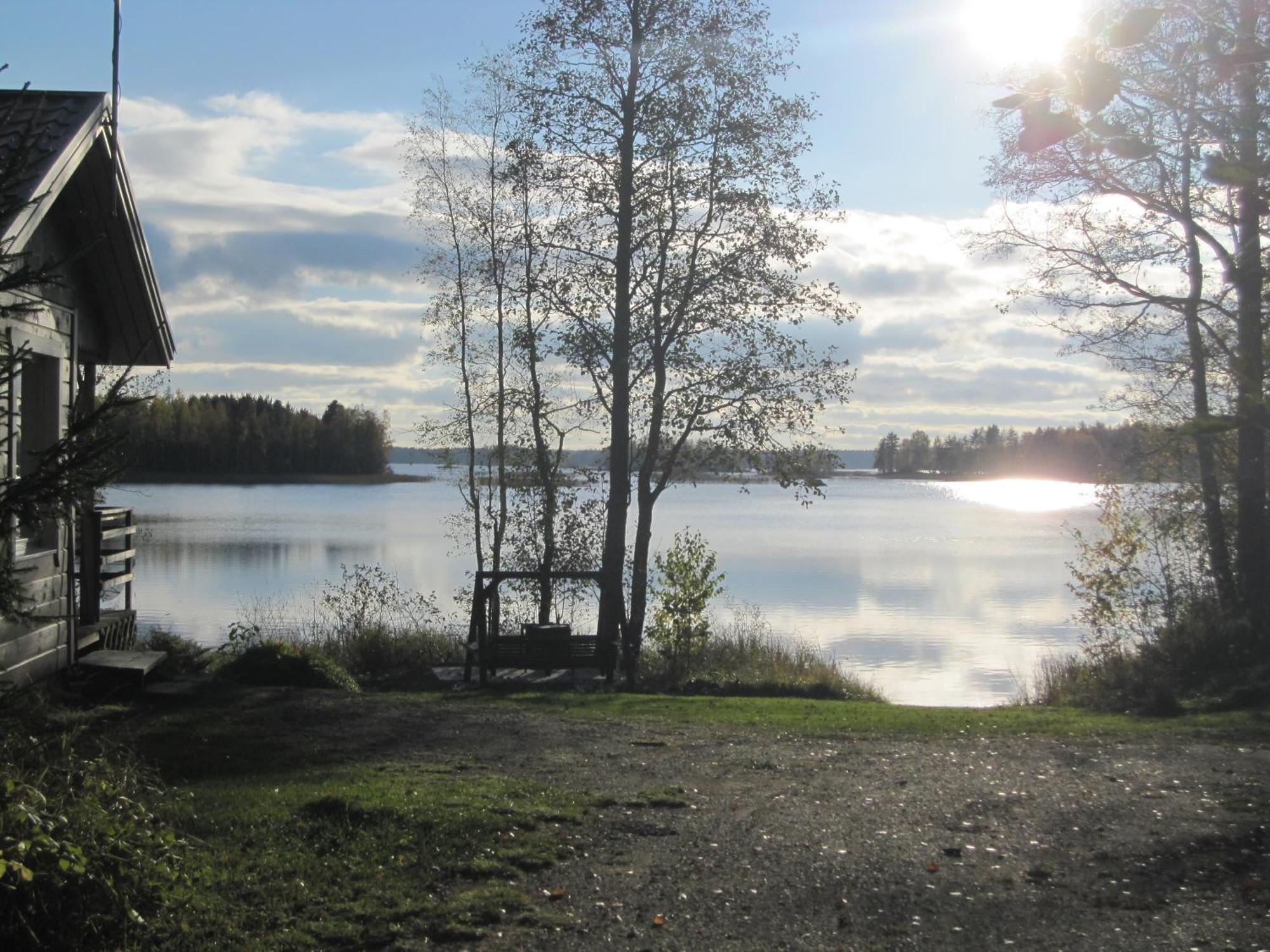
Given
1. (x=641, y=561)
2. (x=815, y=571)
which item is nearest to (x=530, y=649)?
(x=641, y=561)

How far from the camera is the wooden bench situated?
1461cm

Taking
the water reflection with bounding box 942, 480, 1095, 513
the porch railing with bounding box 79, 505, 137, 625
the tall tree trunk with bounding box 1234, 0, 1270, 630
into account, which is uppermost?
the tall tree trunk with bounding box 1234, 0, 1270, 630

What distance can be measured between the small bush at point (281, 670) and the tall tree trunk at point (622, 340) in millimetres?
4939

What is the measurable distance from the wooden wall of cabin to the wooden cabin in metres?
0.02

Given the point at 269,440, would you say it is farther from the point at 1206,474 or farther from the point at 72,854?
the point at 72,854

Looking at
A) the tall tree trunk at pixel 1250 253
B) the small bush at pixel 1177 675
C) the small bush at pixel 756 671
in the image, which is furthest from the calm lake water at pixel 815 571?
the tall tree trunk at pixel 1250 253

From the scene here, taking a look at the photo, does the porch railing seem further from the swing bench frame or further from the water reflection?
the water reflection

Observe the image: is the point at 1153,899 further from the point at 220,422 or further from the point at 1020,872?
the point at 220,422

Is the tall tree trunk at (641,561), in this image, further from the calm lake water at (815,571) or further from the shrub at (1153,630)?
the shrub at (1153,630)

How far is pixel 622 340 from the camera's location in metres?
18.1

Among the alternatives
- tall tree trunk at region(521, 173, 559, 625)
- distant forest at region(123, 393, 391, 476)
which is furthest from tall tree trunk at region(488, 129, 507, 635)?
distant forest at region(123, 393, 391, 476)

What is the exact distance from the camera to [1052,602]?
3123 cm

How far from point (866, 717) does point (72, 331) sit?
9.01m

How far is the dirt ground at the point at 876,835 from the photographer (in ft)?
17.1
